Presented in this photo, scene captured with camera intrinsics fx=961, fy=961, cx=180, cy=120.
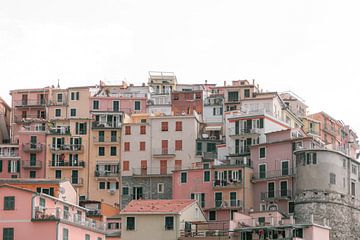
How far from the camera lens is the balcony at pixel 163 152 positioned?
413ft

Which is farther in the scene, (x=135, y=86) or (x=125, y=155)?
(x=135, y=86)

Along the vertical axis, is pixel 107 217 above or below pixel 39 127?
below

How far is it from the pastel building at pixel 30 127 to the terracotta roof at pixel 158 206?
28592mm

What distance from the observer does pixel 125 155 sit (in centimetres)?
12750

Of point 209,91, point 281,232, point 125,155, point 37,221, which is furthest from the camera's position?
point 209,91

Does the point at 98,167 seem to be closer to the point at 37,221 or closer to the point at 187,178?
the point at 187,178

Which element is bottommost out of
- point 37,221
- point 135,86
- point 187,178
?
point 37,221

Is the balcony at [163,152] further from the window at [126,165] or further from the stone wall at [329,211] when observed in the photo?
the stone wall at [329,211]

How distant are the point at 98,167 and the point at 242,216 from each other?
33.1 metres

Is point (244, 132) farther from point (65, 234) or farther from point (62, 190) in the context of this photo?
point (65, 234)

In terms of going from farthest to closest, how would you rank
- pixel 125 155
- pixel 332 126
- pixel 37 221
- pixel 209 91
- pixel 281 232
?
pixel 332 126 → pixel 209 91 → pixel 125 155 → pixel 281 232 → pixel 37 221

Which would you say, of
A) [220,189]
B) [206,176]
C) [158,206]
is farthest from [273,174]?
[158,206]

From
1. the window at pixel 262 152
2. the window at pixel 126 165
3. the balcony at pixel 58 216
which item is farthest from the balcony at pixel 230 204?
the balcony at pixel 58 216

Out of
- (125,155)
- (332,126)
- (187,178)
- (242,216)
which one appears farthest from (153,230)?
(332,126)
